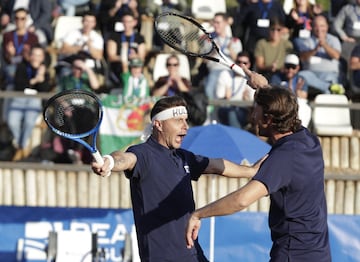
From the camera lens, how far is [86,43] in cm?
1431

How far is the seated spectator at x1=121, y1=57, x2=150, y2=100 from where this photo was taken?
44.6ft

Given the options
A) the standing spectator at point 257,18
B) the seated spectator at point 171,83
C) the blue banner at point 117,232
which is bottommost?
the blue banner at point 117,232

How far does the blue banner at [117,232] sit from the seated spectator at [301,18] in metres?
3.30

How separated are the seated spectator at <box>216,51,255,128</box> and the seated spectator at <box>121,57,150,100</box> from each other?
948 millimetres

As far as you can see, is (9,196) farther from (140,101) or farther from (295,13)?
(295,13)

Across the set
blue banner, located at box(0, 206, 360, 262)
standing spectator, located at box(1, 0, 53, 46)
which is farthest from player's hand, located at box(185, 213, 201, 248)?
standing spectator, located at box(1, 0, 53, 46)

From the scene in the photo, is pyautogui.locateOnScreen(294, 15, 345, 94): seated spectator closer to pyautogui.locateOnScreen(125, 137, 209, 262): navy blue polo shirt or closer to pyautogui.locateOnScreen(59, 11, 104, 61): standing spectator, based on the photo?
pyautogui.locateOnScreen(59, 11, 104, 61): standing spectator

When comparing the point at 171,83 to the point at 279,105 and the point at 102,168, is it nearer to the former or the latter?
the point at 102,168

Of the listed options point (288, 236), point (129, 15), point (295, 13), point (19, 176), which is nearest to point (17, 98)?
point (19, 176)

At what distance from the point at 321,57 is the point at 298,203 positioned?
7936 mm

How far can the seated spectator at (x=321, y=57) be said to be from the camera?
46.4ft

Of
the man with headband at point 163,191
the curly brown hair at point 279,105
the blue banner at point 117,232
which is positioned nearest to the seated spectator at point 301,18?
the blue banner at point 117,232

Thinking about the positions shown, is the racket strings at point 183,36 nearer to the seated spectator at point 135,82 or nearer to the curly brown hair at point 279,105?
the seated spectator at point 135,82

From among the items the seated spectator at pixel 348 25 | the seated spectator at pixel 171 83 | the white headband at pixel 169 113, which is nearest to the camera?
the white headband at pixel 169 113
